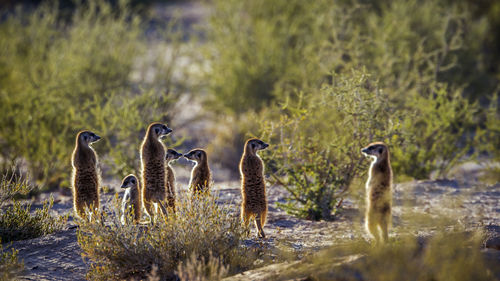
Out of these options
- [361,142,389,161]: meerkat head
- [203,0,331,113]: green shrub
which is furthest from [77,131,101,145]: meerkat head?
[203,0,331,113]: green shrub

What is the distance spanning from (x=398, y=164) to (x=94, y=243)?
5246mm

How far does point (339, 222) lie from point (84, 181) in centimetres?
289

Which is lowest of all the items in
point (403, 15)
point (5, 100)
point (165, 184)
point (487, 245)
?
point (487, 245)

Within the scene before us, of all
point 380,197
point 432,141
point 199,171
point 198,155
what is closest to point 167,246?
point 199,171

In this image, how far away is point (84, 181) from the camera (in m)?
5.83

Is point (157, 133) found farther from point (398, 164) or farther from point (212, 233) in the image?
point (398, 164)

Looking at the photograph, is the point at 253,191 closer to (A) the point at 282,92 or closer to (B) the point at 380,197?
(B) the point at 380,197

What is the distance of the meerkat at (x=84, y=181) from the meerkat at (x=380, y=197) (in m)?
2.79

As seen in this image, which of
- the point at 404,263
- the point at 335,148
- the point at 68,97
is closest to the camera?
the point at 404,263

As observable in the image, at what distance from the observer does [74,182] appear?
587cm

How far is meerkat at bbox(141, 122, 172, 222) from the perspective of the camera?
571 cm

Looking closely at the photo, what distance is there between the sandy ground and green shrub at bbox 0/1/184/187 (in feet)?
3.36

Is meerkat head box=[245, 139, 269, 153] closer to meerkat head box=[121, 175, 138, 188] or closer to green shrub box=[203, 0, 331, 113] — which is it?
meerkat head box=[121, 175, 138, 188]

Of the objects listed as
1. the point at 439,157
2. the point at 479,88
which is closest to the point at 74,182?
the point at 439,157
